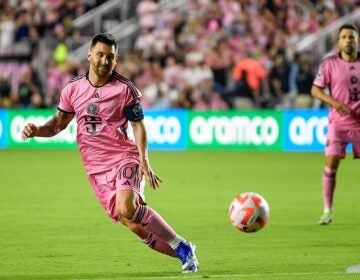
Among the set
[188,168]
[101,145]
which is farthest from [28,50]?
[101,145]

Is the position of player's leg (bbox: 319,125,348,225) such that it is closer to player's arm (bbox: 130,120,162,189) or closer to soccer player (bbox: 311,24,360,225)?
soccer player (bbox: 311,24,360,225)

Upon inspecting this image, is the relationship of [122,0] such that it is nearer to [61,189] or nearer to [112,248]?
[61,189]

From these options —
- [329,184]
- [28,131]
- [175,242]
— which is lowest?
[175,242]

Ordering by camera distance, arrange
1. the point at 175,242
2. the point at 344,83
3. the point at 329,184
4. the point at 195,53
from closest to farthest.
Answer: the point at 175,242 → the point at 344,83 → the point at 329,184 → the point at 195,53

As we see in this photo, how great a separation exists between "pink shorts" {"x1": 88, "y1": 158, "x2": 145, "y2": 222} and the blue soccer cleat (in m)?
0.48

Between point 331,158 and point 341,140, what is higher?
point 341,140

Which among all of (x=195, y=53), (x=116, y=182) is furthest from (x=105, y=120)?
(x=195, y=53)

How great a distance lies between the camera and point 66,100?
8.57m

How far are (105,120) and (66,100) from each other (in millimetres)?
415

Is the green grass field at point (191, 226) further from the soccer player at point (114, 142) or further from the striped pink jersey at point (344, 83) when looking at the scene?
the striped pink jersey at point (344, 83)

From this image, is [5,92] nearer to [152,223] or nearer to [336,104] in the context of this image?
[336,104]

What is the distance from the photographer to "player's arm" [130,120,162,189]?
26.0ft

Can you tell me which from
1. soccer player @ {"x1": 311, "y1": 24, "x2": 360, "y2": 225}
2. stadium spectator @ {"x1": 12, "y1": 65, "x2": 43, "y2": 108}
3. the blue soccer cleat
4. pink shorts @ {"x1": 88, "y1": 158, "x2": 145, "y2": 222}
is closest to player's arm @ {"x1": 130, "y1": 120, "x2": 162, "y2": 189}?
pink shorts @ {"x1": 88, "y1": 158, "x2": 145, "y2": 222}

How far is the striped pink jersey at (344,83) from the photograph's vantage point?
12.0 meters
